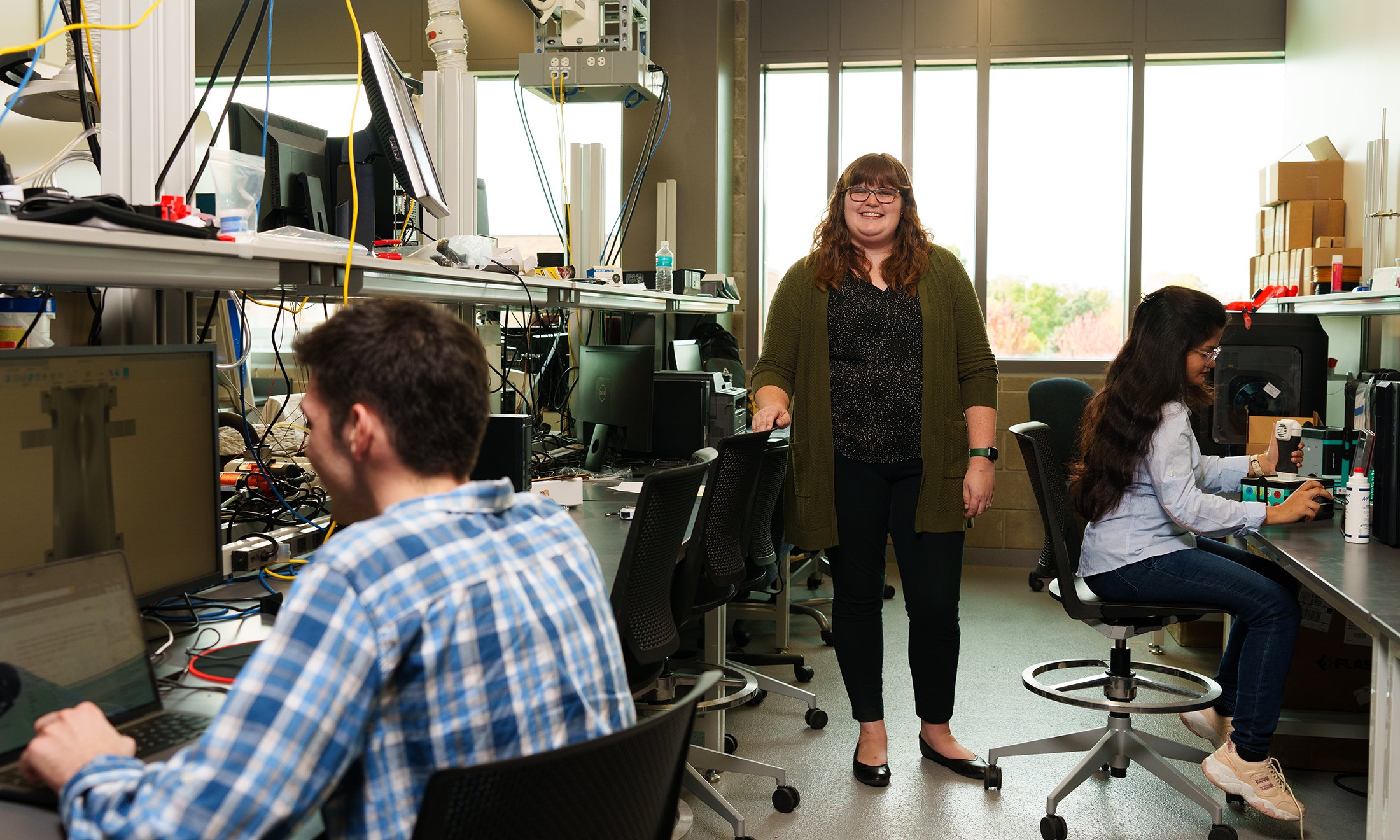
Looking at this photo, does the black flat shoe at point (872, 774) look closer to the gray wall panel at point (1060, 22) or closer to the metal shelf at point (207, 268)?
the metal shelf at point (207, 268)

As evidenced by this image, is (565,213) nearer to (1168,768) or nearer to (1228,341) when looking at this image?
(1228,341)

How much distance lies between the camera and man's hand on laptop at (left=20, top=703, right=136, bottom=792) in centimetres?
90

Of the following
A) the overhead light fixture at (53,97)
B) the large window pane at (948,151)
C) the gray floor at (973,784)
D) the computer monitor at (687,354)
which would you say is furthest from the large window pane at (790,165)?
the overhead light fixture at (53,97)

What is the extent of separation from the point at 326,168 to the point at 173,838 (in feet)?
6.69

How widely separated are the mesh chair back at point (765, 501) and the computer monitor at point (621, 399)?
47cm

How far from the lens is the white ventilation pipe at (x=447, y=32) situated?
272cm

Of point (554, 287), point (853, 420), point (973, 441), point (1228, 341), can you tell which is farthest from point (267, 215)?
point (1228, 341)

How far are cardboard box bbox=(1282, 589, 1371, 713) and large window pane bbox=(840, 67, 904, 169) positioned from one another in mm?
3328

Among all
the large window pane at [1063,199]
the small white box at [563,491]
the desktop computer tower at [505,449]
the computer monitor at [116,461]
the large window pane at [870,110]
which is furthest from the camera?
the large window pane at [870,110]

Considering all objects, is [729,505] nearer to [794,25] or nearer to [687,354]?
[687,354]

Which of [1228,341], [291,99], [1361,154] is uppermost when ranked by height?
[291,99]

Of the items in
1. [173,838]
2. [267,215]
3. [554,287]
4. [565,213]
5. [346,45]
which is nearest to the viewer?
[173,838]

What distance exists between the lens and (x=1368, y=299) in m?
3.25

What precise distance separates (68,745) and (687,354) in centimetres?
340
